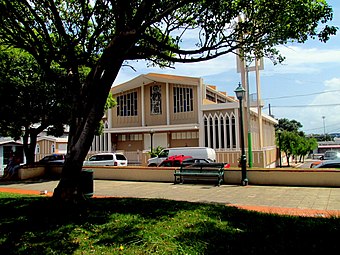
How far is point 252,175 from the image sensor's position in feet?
45.3

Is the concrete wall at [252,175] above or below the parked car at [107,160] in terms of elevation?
below

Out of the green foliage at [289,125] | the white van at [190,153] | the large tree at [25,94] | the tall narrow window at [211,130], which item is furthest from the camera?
the green foliage at [289,125]

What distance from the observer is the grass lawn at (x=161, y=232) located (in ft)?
14.8

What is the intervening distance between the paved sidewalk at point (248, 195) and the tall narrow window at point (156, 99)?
17124 millimetres

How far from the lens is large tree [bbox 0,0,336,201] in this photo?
6.99 meters

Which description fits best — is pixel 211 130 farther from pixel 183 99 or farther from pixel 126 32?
pixel 126 32

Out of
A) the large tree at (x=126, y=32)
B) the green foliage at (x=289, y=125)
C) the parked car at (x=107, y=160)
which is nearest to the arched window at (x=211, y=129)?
the parked car at (x=107, y=160)

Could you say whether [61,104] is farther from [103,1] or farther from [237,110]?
[237,110]

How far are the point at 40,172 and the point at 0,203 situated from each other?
34.3 ft

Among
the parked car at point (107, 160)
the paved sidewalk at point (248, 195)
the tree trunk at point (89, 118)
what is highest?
the tree trunk at point (89, 118)

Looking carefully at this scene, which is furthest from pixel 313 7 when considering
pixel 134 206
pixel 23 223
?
pixel 23 223

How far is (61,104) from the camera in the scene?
1759cm

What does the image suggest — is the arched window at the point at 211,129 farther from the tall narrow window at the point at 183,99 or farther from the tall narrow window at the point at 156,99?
the tall narrow window at the point at 156,99

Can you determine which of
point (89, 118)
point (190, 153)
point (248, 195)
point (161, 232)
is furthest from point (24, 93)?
point (161, 232)
